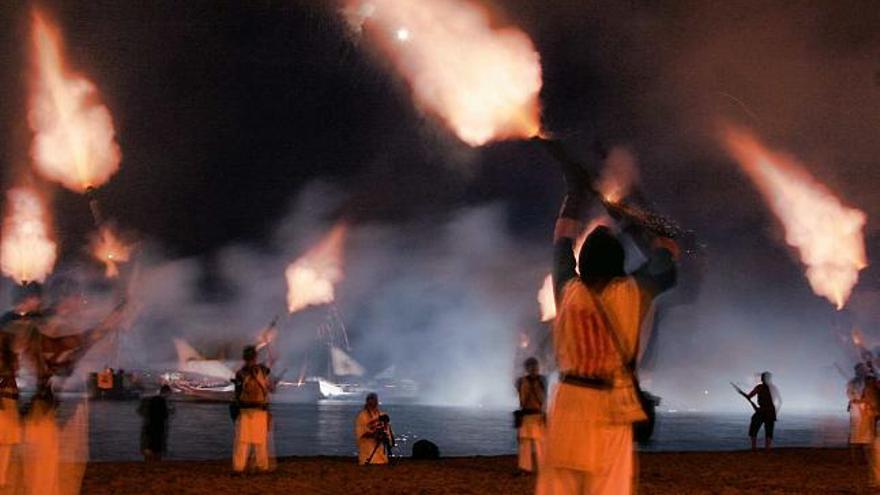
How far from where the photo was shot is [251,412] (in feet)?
57.7

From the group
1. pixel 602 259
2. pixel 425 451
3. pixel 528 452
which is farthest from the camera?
pixel 425 451

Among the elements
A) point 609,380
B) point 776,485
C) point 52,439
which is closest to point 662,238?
point 609,380

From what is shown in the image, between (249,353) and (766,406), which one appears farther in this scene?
(766,406)

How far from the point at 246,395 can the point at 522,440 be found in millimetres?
5764

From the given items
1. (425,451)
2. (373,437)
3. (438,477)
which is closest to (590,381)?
(438,477)

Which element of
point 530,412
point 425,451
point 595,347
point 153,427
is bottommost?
point 425,451

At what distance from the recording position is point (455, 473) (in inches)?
690

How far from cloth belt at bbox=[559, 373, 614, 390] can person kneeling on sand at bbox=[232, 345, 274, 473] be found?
43.8 ft

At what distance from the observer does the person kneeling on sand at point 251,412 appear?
17422 mm

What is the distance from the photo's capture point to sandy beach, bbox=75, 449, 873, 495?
573 inches

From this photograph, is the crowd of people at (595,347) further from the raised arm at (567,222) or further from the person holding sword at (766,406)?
the person holding sword at (766,406)

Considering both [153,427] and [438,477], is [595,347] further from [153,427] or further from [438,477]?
[153,427]

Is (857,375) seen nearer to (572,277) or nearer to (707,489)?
(707,489)

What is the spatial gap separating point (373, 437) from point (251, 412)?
3998mm
